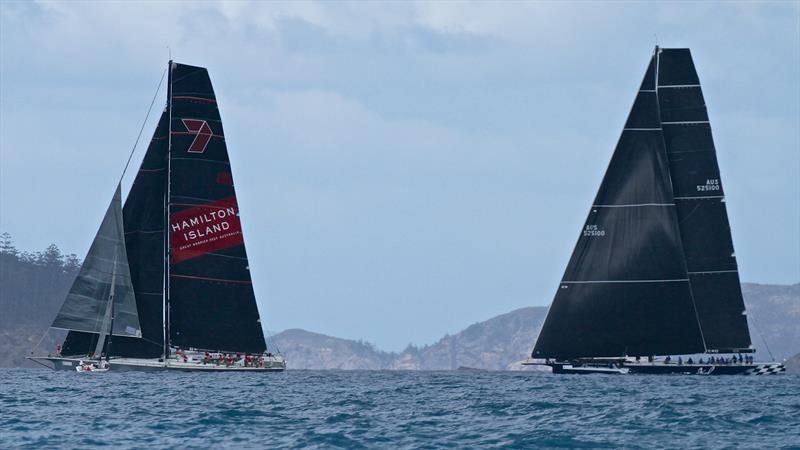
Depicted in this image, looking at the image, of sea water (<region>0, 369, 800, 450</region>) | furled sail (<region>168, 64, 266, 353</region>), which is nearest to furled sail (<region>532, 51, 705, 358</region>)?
sea water (<region>0, 369, 800, 450</region>)

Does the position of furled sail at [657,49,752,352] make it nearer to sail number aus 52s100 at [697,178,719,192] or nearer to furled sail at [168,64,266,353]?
sail number aus 52s100 at [697,178,719,192]

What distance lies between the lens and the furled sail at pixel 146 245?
8362cm

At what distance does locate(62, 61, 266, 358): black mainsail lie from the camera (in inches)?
3290

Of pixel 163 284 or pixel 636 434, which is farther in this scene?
pixel 163 284

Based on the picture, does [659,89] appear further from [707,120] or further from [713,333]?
Answer: [713,333]

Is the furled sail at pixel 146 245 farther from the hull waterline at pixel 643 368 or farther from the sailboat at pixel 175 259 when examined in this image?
the hull waterline at pixel 643 368

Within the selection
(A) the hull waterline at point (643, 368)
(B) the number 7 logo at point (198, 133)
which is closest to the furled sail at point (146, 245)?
(B) the number 7 logo at point (198, 133)

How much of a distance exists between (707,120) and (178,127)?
34476 millimetres

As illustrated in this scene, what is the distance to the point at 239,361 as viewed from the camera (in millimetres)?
86625

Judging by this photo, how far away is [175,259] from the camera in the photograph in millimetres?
84188

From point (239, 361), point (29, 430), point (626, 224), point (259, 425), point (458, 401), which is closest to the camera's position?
point (29, 430)

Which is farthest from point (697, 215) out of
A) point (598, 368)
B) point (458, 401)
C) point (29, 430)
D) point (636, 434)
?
point (29, 430)

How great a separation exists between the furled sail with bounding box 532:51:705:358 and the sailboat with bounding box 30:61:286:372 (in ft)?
73.4

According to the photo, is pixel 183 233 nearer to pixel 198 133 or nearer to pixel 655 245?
pixel 198 133
